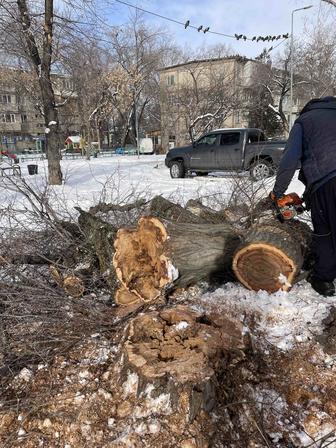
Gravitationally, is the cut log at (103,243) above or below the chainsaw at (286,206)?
below

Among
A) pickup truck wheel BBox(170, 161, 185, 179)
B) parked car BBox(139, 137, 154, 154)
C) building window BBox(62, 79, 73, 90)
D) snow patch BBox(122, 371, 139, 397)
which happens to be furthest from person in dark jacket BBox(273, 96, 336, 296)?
parked car BBox(139, 137, 154, 154)

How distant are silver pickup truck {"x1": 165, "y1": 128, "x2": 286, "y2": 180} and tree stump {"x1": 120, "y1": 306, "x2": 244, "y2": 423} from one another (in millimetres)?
9147

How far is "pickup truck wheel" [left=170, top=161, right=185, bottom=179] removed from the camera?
14.2 metres

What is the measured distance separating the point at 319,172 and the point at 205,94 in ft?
87.0

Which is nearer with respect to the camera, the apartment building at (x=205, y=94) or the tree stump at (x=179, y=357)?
the tree stump at (x=179, y=357)

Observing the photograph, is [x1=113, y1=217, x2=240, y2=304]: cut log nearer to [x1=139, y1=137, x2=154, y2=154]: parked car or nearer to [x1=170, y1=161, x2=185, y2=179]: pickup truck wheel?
[x1=170, y1=161, x2=185, y2=179]: pickup truck wheel

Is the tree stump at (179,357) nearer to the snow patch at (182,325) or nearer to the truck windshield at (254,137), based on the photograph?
the snow patch at (182,325)

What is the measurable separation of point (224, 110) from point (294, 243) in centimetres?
2627

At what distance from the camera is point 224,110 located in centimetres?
2764

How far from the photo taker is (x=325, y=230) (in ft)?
10.3

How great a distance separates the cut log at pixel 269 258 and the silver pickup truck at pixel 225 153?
8286 mm

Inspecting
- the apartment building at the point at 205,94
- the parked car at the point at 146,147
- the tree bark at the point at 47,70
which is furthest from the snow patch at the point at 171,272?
the parked car at the point at 146,147

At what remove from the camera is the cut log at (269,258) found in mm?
2975

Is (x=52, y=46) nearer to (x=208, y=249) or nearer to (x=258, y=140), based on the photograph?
(x=258, y=140)
